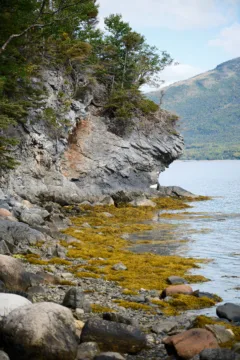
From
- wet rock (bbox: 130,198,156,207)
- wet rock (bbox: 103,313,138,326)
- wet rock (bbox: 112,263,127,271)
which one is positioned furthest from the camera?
wet rock (bbox: 130,198,156,207)

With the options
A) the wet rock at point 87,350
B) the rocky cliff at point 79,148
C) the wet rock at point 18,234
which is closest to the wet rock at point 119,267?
the wet rock at point 18,234

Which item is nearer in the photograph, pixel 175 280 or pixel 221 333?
pixel 221 333

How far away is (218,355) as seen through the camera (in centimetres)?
852

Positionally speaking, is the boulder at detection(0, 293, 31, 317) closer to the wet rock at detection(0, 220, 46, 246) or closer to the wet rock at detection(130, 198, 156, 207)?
the wet rock at detection(0, 220, 46, 246)

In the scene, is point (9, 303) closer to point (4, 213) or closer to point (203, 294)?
point (203, 294)

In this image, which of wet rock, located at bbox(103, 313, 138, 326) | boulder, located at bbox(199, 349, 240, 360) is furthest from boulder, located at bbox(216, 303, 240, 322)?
boulder, located at bbox(199, 349, 240, 360)

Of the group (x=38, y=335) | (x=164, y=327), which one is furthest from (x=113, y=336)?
(x=164, y=327)

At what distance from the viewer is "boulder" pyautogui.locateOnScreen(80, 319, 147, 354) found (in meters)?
9.66

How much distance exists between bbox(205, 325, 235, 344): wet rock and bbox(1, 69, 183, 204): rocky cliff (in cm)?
3155

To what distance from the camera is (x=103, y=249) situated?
2458 cm

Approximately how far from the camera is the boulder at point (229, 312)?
12.5m

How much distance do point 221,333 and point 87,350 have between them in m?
3.25

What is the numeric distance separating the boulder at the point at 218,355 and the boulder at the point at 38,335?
2.64 meters

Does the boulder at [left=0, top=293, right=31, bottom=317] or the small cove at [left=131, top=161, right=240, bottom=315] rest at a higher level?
the boulder at [left=0, top=293, right=31, bottom=317]
